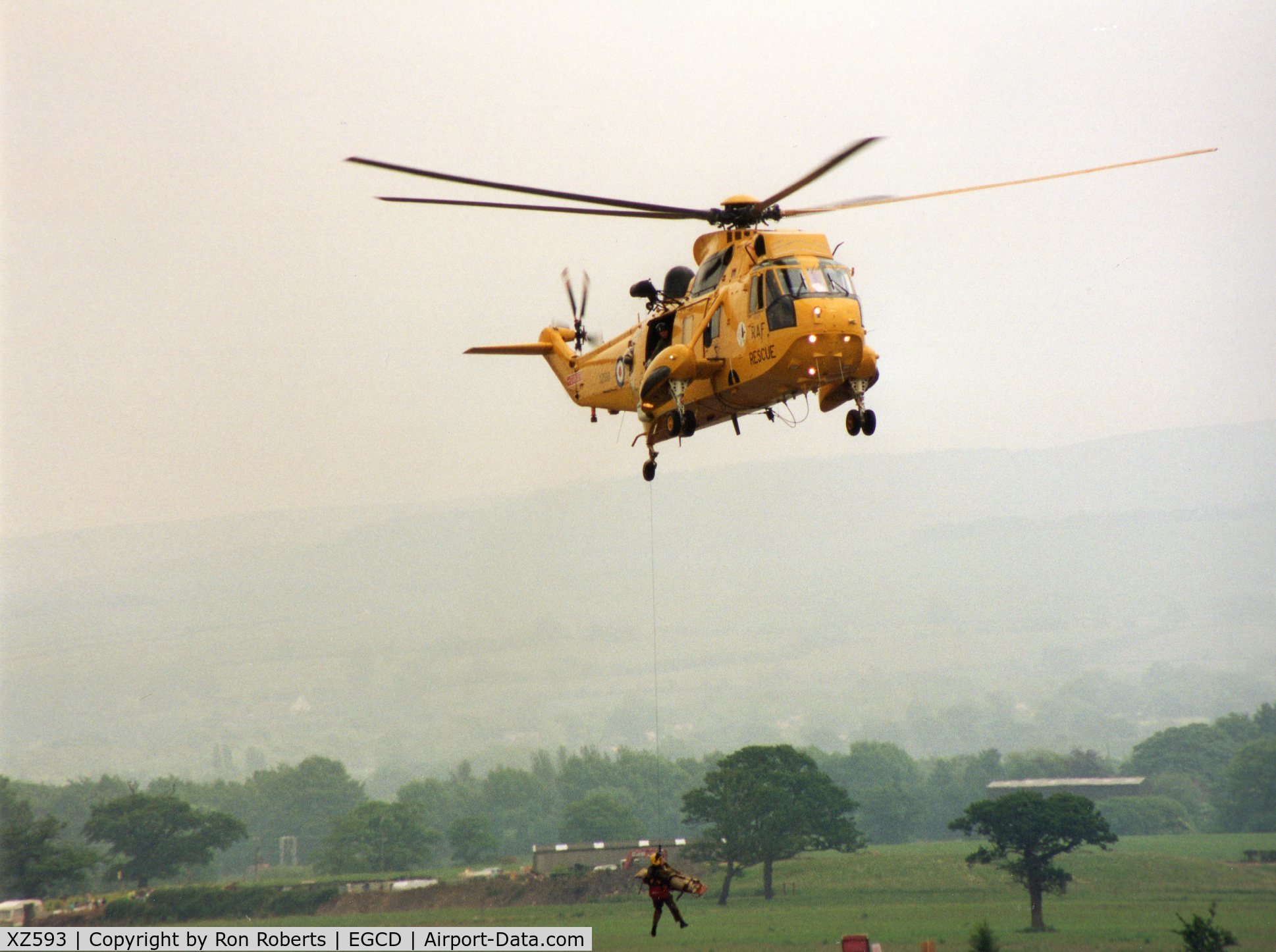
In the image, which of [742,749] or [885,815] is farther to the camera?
[885,815]

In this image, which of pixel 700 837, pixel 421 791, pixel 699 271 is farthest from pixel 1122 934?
pixel 421 791

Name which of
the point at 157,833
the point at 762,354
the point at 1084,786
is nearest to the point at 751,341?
the point at 762,354

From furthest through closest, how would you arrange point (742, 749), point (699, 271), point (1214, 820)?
point (1214, 820)
point (742, 749)
point (699, 271)

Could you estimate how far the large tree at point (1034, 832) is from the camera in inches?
3917

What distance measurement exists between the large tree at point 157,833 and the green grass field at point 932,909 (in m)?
13.6

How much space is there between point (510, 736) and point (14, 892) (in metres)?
72.5

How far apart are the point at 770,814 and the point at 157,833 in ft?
189

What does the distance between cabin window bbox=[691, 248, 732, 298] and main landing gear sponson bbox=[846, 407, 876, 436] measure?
12.4ft

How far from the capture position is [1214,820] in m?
140

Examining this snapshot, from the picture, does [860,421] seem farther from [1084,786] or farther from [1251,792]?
[1084,786]

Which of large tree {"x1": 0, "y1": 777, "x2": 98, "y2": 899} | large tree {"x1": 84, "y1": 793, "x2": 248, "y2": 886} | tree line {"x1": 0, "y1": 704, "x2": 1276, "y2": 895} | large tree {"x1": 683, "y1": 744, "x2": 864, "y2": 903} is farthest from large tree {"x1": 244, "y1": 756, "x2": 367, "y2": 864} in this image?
large tree {"x1": 683, "y1": 744, "x2": 864, "y2": 903}

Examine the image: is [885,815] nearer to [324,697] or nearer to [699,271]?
[324,697]

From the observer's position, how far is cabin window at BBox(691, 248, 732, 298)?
24.1 meters

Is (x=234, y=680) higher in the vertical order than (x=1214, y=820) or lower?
higher
